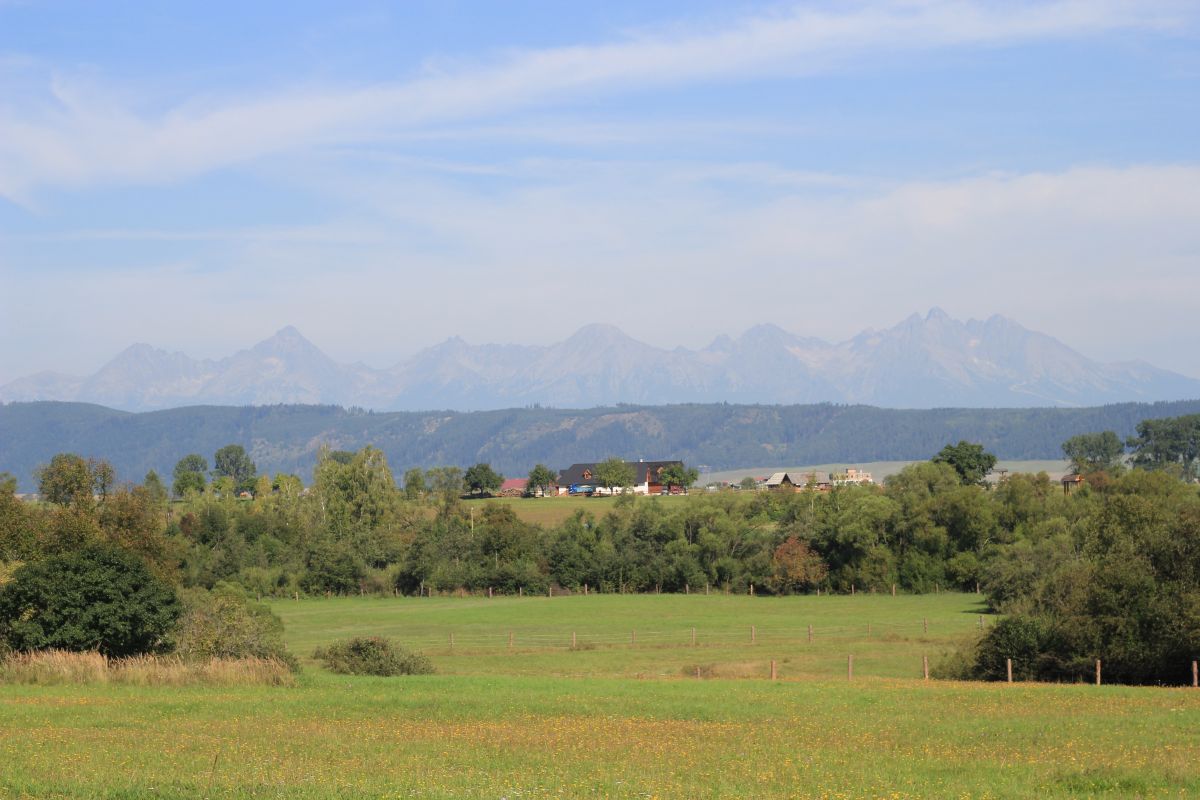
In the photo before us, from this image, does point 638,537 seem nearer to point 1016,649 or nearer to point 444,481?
point 444,481

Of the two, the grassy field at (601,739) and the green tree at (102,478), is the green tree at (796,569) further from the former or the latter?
the green tree at (102,478)

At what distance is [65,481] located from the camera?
206ft

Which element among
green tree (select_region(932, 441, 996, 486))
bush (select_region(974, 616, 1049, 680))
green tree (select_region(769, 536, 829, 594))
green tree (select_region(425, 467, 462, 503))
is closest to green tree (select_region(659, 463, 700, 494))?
green tree (select_region(425, 467, 462, 503))

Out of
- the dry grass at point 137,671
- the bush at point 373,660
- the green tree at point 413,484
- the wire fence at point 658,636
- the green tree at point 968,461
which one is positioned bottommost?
the wire fence at point 658,636

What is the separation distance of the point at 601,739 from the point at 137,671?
1659cm

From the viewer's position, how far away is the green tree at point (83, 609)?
38.1 m

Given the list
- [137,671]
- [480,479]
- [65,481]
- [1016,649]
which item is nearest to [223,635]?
[137,671]

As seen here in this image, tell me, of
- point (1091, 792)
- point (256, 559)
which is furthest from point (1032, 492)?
point (1091, 792)

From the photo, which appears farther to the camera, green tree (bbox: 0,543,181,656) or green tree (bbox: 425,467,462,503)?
green tree (bbox: 425,467,462,503)

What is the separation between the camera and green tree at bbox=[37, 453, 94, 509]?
6259 cm

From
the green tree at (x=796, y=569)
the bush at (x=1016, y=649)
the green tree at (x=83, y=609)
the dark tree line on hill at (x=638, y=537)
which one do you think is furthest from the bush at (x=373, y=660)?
the green tree at (x=796, y=569)

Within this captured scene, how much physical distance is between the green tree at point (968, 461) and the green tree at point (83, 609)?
10672 centimetres

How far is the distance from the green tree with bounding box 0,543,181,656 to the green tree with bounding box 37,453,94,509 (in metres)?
23.8

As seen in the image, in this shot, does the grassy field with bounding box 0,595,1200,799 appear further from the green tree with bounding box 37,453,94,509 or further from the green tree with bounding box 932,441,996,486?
the green tree with bounding box 932,441,996,486
